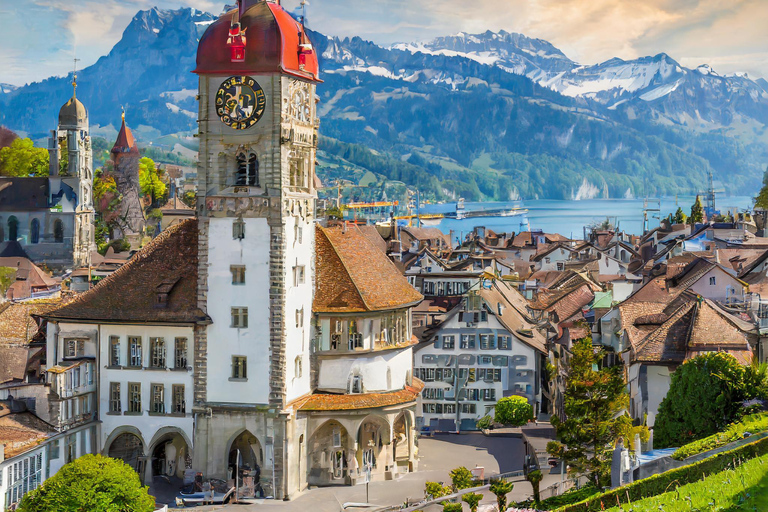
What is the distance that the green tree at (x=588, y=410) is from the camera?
195 feet

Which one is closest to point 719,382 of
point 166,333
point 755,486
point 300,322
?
point 755,486

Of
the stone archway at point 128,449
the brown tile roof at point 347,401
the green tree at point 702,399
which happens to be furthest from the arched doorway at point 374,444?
the green tree at point 702,399

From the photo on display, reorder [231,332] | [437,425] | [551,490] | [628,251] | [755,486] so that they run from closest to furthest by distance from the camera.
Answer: [755,486]
[551,490]
[231,332]
[437,425]
[628,251]

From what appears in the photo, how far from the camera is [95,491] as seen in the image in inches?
2255

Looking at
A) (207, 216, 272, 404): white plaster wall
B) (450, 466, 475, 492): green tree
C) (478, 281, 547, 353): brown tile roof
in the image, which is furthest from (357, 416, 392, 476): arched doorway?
(478, 281, 547, 353): brown tile roof

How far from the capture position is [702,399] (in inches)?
2288

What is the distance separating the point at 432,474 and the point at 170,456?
17.0m

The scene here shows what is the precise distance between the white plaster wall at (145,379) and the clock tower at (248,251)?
88cm

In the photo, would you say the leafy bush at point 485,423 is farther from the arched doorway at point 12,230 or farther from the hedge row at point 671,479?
the arched doorway at point 12,230

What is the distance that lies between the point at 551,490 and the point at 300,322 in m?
18.7

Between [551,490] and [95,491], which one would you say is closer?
[95,491]

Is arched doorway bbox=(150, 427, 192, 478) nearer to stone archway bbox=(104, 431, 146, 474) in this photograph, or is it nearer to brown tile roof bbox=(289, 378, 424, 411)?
stone archway bbox=(104, 431, 146, 474)

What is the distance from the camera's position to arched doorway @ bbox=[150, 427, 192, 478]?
74.8m

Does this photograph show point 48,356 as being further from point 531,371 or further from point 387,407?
point 531,371
